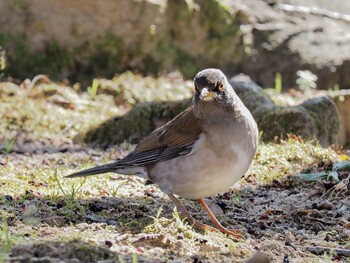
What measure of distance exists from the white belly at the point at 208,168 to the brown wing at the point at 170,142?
95 mm

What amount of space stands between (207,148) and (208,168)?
0.15 m

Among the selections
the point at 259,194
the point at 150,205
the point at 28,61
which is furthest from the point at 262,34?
the point at 150,205

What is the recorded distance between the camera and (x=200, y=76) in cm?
549

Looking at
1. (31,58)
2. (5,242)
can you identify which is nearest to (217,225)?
(5,242)

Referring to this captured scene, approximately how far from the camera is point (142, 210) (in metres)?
5.79

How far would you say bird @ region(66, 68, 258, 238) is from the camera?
5.30 metres

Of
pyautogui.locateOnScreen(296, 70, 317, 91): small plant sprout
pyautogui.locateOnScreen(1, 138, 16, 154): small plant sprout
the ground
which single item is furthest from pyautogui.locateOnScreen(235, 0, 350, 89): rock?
pyautogui.locateOnScreen(1, 138, 16, 154): small plant sprout

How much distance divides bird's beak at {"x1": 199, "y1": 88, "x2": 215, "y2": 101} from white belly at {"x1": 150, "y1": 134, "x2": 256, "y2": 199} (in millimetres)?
262

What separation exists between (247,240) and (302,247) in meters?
0.37

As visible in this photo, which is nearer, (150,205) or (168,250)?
(168,250)

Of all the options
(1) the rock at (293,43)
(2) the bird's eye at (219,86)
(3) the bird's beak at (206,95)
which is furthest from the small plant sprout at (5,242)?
(1) the rock at (293,43)

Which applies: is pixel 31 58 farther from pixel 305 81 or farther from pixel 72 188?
pixel 72 188

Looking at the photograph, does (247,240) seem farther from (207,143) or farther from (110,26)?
A: (110,26)

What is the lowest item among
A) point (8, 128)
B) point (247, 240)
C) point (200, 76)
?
point (8, 128)
